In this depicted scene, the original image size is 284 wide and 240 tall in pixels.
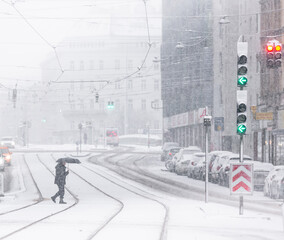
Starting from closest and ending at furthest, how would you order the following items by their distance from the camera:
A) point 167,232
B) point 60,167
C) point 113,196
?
point 167,232, point 60,167, point 113,196

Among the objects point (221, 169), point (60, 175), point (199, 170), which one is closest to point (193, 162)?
point (199, 170)

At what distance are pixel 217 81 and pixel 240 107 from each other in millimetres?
45307

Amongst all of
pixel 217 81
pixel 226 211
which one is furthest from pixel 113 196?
pixel 217 81

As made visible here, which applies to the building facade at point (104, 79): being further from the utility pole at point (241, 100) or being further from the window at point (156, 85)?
the utility pole at point (241, 100)

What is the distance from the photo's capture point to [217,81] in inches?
2539

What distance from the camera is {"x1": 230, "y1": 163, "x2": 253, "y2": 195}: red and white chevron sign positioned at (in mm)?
19312

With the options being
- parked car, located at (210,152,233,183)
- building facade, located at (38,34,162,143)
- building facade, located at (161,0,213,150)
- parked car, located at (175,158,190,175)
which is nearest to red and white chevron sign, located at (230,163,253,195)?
parked car, located at (210,152,233,183)

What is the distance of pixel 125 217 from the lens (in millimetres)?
18891

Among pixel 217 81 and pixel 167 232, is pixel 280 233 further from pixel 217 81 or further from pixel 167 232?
pixel 217 81

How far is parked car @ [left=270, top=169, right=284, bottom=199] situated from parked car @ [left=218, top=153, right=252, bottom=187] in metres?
6.01

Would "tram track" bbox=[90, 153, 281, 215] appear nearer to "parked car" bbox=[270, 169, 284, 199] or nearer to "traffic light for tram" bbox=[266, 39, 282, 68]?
"parked car" bbox=[270, 169, 284, 199]

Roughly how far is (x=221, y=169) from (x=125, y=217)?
16266 millimetres

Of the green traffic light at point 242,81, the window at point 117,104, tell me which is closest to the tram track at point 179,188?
the green traffic light at point 242,81

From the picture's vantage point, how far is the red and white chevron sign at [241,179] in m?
19.3
